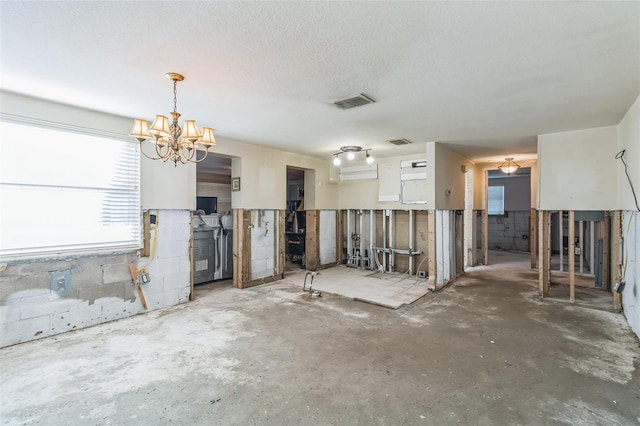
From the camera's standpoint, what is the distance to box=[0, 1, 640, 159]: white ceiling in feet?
6.00

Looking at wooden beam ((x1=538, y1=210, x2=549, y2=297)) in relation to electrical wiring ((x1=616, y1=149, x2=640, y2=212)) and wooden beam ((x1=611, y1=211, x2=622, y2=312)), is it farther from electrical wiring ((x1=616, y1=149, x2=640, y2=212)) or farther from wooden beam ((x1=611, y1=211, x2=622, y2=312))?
electrical wiring ((x1=616, y1=149, x2=640, y2=212))

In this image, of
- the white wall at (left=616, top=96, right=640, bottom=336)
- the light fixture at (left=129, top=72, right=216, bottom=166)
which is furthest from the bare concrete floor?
the light fixture at (left=129, top=72, right=216, bottom=166)

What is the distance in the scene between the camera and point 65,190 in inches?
138

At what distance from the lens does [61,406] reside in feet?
7.13

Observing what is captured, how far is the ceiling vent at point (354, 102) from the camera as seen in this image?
3199mm

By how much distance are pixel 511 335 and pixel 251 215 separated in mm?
4361

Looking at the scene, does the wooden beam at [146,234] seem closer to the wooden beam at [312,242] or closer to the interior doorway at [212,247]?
the interior doorway at [212,247]

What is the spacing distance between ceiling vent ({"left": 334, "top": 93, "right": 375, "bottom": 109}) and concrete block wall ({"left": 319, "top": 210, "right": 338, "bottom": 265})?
4.05m

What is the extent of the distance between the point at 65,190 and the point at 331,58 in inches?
134

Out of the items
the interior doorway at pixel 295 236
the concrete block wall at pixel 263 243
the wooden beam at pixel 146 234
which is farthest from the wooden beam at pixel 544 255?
the wooden beam at pixel 146 234

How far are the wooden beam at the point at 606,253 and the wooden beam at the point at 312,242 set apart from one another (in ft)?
17.5

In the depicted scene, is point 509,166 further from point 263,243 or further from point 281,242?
point 263,243


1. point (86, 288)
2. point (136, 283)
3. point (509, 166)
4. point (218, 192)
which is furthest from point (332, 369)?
point (218, 192)

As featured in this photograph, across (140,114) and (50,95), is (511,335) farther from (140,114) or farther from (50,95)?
(50,95)
